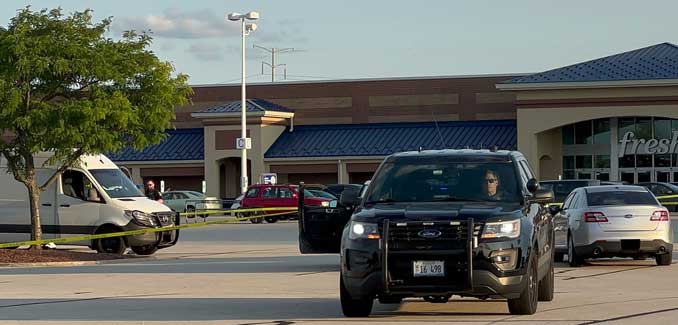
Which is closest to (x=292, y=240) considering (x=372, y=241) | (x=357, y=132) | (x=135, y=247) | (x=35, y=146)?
(x=135, y=247)

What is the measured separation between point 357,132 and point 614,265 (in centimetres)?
5035

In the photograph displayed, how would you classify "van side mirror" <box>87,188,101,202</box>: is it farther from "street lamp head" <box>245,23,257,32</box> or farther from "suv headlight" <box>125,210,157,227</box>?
"street lamp head" <box>245,23,257,32</box>

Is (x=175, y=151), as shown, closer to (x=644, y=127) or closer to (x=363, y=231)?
(x=644, y=127)

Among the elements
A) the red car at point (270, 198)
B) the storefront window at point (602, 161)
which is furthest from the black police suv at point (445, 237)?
the storefront window at point (602, 161)

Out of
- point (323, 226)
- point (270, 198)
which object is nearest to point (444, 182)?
point (323, 226)

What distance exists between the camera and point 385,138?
72.8 m

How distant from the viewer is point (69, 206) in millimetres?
29578

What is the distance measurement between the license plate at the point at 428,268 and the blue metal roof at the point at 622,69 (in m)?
51.6

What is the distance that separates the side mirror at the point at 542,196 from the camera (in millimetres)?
14914

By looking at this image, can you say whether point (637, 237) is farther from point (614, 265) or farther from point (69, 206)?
point (69, 206)

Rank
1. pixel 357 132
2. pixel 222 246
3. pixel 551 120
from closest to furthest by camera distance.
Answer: pixel 222 246
pixel 551 120
pixel 357 132

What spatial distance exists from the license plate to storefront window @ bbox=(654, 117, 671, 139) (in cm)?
5467

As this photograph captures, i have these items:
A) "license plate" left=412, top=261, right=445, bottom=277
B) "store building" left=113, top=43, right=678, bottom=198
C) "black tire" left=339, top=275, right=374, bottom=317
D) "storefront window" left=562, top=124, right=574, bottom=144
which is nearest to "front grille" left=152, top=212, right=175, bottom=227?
"black tire" left=339, top=275, right=374, bottom=317

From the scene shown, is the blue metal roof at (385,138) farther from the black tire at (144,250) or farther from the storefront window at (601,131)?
the black tire at (144,250)
